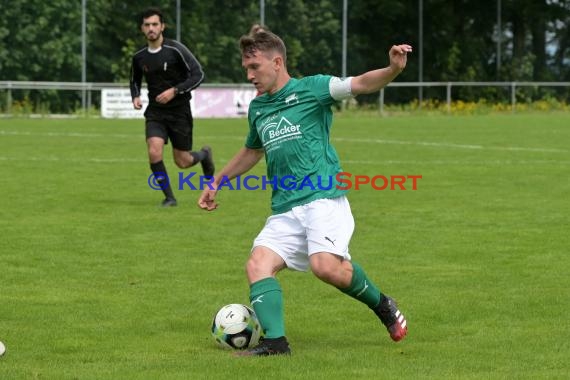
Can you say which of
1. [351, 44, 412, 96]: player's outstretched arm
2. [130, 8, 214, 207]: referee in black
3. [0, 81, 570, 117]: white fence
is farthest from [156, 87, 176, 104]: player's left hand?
[0, 81, 570, 117]: white fence

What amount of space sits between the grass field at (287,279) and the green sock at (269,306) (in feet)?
0.56

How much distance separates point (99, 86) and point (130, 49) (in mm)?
3448

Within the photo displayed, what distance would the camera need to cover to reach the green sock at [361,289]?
7211 millimetres

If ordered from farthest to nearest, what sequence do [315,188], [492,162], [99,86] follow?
[99,86] → [492,162] → [315,188]

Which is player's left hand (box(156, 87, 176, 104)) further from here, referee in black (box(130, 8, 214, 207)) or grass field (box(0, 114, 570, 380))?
grass field (box(0, 114, 570, 380))

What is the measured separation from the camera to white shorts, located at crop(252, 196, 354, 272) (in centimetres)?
704

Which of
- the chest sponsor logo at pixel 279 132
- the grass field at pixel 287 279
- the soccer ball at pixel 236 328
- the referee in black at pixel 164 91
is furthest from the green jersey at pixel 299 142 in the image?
the referee in black at pixel 164 91

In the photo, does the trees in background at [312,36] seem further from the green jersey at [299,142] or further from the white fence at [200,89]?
the green jersey at [299,142]

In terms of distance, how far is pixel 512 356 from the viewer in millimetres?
6879

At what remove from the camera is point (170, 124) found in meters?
14.8

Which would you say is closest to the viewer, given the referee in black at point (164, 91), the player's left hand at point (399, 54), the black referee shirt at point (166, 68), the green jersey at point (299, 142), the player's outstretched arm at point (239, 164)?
the player's left hand at point (399, 54)

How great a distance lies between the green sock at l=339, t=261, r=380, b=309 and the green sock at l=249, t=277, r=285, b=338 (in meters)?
0.43

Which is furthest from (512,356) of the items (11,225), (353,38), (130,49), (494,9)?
(494,9)

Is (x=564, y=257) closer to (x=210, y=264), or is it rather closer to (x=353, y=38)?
(x=210, y=264)
